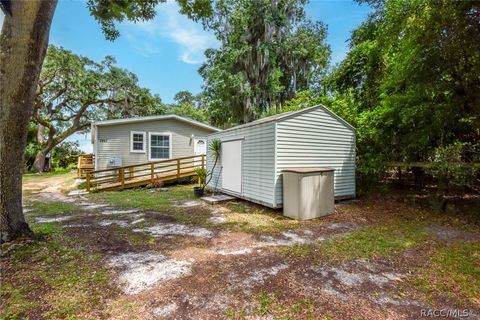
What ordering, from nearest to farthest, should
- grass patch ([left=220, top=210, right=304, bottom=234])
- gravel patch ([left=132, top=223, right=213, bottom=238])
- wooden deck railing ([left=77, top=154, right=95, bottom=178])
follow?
gravel patch ([left=132, top=223, right=213, bottom=238])
grass patch ([left=220, top=210, right=304, bottom=234])
wooden deck railing ([left=77, top=154, right=95, bottom=178])

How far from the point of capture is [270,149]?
6258 millimetres

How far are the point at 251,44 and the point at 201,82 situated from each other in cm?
539

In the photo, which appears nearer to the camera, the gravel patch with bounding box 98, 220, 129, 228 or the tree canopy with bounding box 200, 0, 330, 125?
the gravel patch with bounding box 98, 220, 129, 228

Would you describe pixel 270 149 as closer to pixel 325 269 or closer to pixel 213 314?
pixel 325 269

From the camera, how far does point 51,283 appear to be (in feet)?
9.55

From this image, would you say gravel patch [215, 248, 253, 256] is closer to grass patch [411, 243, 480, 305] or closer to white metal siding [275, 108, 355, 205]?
grass patch [411, 243, 480, 305]

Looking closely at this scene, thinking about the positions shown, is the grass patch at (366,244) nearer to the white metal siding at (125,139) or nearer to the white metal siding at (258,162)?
the white metal siding at (258,162)

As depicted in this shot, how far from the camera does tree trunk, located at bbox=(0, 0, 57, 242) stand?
347 cm

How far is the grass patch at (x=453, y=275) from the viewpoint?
281cm

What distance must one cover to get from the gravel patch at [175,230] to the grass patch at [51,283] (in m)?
1.27

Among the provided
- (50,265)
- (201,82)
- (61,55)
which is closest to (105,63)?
(61,55)

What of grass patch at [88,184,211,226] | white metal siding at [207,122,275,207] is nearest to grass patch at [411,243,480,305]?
white metal siding at [207,122,275,207]

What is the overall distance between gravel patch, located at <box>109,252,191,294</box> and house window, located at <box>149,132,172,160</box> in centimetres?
988

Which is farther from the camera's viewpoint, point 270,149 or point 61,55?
point 61,55
